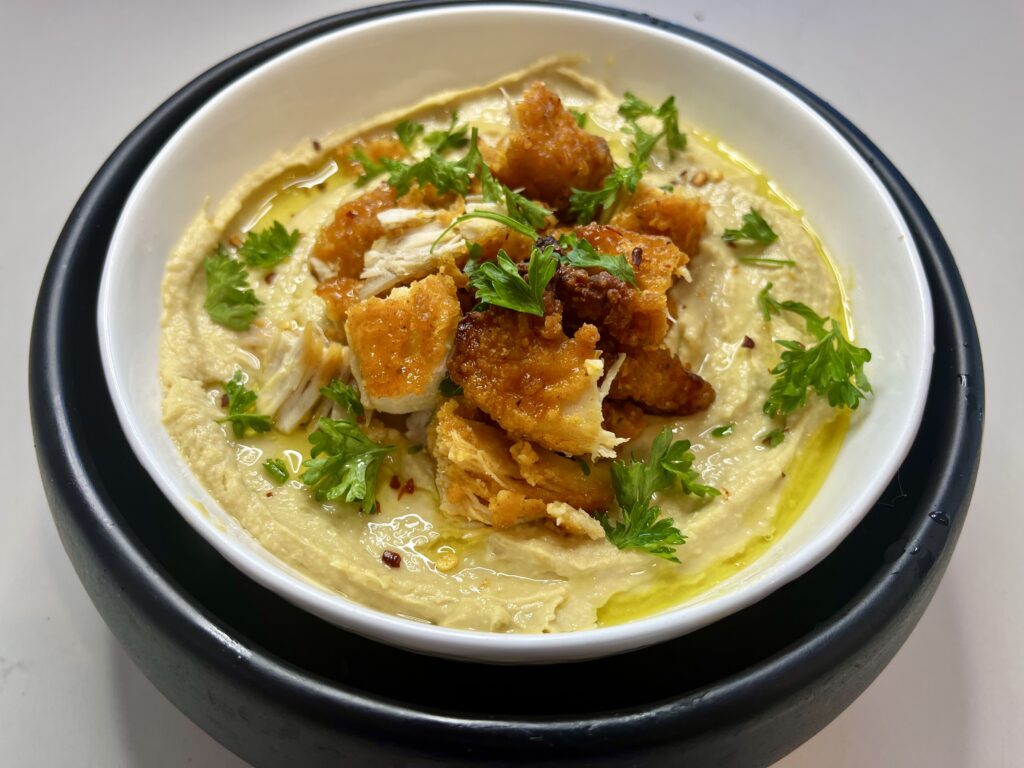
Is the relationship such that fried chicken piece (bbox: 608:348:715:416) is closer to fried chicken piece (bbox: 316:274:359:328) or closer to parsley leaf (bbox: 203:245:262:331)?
fried chicken piece (bbox: 316:274:359:328)

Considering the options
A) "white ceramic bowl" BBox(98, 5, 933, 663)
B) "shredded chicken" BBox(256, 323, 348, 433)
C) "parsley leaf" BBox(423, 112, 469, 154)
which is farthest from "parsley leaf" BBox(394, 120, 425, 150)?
"shredded chicken" BBox(256, 323, 348, 433)

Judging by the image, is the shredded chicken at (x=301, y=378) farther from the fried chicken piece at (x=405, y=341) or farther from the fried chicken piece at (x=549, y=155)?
the fried chicken piece at (x=549, y=155)

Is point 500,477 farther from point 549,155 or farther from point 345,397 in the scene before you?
point 549,155

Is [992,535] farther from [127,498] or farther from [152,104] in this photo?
[152,104]

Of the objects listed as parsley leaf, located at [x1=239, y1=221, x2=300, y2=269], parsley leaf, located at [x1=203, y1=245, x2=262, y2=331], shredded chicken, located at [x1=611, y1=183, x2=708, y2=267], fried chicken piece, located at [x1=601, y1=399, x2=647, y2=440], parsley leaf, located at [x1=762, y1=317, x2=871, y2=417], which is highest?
shredded chicken, located at [x1=611, y1=183, x2=708, y2=267]

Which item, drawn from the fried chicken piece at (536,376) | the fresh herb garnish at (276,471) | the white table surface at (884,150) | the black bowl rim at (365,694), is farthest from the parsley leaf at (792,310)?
the fresh herb garnish at (276,471)

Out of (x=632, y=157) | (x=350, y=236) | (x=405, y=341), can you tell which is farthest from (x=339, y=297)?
(x=632, y=157)

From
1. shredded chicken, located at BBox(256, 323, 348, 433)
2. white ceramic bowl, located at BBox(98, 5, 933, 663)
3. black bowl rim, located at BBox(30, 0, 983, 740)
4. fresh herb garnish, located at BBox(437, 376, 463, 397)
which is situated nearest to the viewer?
black bowl rim, located at BBox(30, 0, 983, 740)

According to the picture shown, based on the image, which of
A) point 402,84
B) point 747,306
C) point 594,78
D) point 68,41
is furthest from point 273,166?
point 68,41
